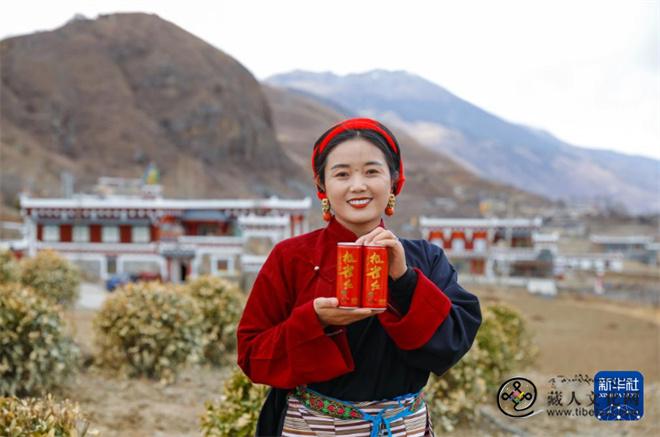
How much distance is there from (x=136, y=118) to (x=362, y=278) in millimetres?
76796

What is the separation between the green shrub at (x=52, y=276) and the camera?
1288 centimetres

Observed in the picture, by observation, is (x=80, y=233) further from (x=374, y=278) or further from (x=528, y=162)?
(x=528, y=162)

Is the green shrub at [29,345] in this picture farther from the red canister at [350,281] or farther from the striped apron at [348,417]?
the red canister at [350,281]

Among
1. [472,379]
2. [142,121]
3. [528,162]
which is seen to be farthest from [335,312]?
[528,162]

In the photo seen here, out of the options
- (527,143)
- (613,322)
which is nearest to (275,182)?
(613,322)

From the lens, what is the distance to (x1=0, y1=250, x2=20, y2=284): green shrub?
418 inches

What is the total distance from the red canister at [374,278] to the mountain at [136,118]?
192 feet

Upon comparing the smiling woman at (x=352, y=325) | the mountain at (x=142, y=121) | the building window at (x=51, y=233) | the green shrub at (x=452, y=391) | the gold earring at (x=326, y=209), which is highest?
the mountain at (x=142, y=121)

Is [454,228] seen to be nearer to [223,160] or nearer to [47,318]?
[47,318]

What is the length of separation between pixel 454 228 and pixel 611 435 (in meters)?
29.8

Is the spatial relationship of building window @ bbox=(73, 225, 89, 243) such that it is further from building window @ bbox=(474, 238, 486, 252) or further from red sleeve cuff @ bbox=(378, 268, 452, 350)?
red sleeve cuff @ bbox=(378, 268, 452, 350)

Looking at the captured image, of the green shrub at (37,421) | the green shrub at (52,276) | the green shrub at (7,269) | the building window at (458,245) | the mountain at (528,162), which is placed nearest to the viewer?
the green shrub at (37,421)

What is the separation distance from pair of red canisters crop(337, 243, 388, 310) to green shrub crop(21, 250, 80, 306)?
12108 mm

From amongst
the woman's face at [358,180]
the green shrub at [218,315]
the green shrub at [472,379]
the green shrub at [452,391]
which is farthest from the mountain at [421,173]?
the woman's face at [358,180]
